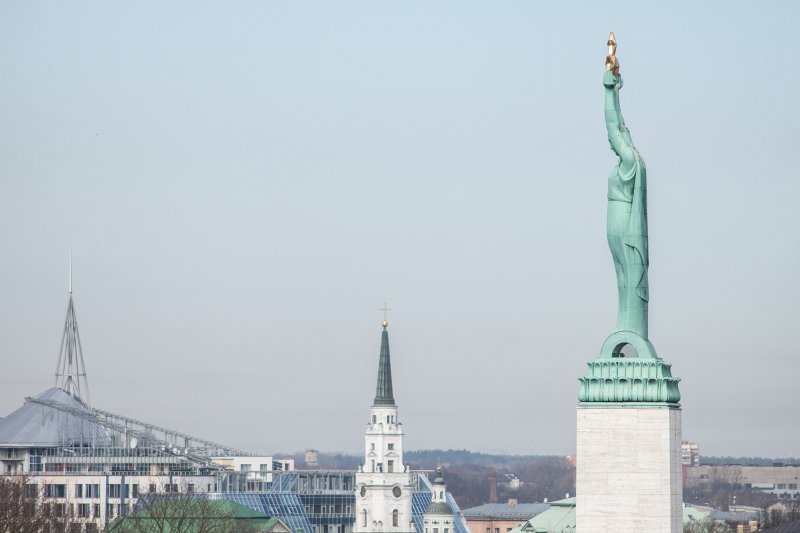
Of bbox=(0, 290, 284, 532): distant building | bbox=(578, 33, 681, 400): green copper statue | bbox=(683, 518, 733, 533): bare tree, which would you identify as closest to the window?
bbox=(0, 290, 284, 532): distant building

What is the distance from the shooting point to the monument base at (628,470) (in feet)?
245

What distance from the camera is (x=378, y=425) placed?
197 metres

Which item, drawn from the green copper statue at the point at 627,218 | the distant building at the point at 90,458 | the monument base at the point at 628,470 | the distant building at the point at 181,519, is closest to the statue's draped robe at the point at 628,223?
the green copper statue at the point at 627,218

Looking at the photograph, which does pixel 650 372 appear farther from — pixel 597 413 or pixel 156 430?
pixel 156 430

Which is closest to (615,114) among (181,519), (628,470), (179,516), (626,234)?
(626,234)

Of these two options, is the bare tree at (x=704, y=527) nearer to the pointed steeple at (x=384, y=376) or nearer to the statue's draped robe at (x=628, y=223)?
the pointed steeple at (x=384, y=376)

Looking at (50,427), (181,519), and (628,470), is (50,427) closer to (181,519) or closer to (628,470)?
(181,519)

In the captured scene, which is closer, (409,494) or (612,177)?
(612,177)

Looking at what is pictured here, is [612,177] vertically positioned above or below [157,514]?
above

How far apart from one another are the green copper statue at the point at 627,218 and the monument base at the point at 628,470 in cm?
389

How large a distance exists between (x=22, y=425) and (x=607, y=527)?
4825 inches

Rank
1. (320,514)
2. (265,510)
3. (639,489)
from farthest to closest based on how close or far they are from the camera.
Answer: (320,514)
(265,510)
(639,489)

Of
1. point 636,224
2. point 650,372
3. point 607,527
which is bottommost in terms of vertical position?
point 607,527


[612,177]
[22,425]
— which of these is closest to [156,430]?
[22,425]
